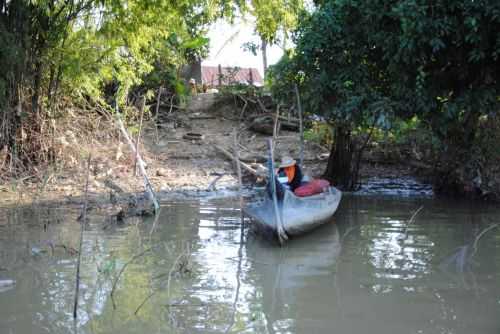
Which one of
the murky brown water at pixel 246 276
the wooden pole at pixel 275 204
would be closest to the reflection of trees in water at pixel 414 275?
the murky brown water at pixel 246 276

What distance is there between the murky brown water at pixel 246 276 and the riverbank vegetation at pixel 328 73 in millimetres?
1771

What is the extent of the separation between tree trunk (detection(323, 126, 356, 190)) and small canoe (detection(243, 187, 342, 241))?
3242 mm

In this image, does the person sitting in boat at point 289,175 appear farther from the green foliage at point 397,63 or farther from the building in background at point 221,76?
the building in background at point 221,76

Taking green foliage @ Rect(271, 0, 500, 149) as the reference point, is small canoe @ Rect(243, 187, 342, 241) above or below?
below

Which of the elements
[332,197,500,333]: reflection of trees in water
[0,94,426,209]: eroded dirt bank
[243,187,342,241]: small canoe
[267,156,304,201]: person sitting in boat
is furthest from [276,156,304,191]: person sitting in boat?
[0,94,426,209]: eroded dirt bank

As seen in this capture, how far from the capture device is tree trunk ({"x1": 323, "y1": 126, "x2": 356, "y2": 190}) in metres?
12.1

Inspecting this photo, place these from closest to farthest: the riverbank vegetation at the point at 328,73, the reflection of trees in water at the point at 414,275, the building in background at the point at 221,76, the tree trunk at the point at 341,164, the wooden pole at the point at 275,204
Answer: the reflection of trees in water at the point at 414,275
the wooden pole at the point at 275,204
the riverbank vegetation at the point at 328,73
the tree trunk at the point at 341,164
the building in background at the point at 221,76

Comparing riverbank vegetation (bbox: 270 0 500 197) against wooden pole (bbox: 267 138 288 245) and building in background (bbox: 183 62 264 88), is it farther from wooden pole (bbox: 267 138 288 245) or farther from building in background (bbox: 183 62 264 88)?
building in background (bbox: 183 62 264 88)

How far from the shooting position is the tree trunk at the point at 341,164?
1215cm

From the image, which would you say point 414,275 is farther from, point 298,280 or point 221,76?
point 221,76

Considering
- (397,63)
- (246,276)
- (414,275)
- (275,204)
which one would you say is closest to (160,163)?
(397,63)

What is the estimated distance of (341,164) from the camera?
1232 centimetres

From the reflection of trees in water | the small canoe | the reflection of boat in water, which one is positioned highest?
the small canoe

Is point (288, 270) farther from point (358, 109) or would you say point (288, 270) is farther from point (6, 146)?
point (6, 146)
